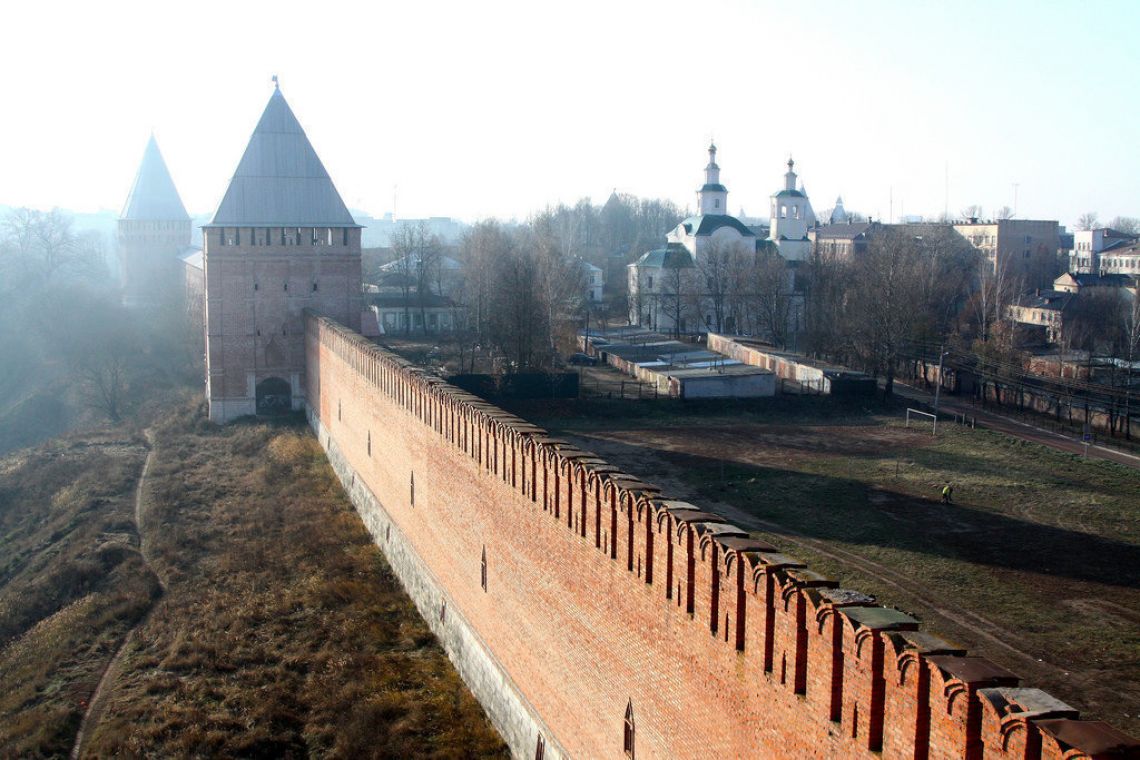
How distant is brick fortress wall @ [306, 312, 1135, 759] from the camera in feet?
16.7

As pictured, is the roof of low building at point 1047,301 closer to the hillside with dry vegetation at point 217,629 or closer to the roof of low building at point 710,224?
the roof of low building at point 710,224

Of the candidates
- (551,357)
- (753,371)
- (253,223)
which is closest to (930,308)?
(753,371)

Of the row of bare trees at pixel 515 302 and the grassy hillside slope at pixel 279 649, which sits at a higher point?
the row of bare trees at pixel 515 302

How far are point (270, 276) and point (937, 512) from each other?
17.8m

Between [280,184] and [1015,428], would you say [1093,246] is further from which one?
[280,184]

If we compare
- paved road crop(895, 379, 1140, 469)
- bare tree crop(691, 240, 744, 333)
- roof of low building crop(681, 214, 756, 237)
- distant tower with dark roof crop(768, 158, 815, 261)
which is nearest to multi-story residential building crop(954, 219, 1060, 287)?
distant tower with dark roof crop(768, 158, 815, 261)

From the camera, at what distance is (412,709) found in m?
12.0

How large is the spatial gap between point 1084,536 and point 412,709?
1006cm

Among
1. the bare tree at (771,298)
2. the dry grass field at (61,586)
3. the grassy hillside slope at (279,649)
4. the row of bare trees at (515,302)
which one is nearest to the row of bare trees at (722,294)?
the bare tree at (771,298)

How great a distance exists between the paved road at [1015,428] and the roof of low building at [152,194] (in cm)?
3798

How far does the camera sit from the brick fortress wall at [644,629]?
5.09 metres

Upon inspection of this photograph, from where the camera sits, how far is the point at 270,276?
92.3 ft

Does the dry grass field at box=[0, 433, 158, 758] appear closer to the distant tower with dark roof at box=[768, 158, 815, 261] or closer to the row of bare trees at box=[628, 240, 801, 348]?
the row of bare trees at box=[628, 240, 801, 348]

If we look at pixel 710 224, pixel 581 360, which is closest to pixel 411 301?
pixel 581 360
